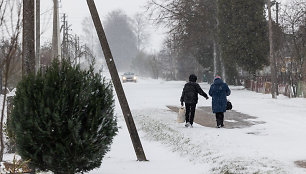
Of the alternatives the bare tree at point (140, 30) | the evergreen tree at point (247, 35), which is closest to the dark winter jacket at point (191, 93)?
the evergreen tree at point (247, 35)

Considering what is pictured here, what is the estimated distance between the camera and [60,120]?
7191 millimetres

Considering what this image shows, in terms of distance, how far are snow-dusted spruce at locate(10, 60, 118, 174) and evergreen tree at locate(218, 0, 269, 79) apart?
105 feet

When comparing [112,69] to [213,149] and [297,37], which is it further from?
[297,37]

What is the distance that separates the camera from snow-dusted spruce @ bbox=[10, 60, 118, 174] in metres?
7.18

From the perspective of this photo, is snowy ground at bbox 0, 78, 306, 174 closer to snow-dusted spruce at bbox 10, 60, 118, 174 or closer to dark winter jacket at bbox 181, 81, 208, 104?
dark winter jacket at bbox 181, 81, 208, 104

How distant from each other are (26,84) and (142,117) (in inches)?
483

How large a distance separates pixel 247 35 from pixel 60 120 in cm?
3290

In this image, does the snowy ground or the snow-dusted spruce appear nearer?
the snow-dusted spruce

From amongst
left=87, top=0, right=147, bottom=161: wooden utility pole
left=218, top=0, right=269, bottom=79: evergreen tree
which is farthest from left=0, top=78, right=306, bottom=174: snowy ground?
left=218, top=0, right=269, bottom=79: evergreen tree

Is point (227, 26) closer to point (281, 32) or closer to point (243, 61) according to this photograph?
point (243, 61)

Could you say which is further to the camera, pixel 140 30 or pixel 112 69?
pixel 140 30

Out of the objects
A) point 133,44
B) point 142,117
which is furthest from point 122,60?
point 142,117

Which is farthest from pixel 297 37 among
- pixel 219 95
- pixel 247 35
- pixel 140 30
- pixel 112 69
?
pixel 140 30

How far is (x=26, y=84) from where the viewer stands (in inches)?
294
